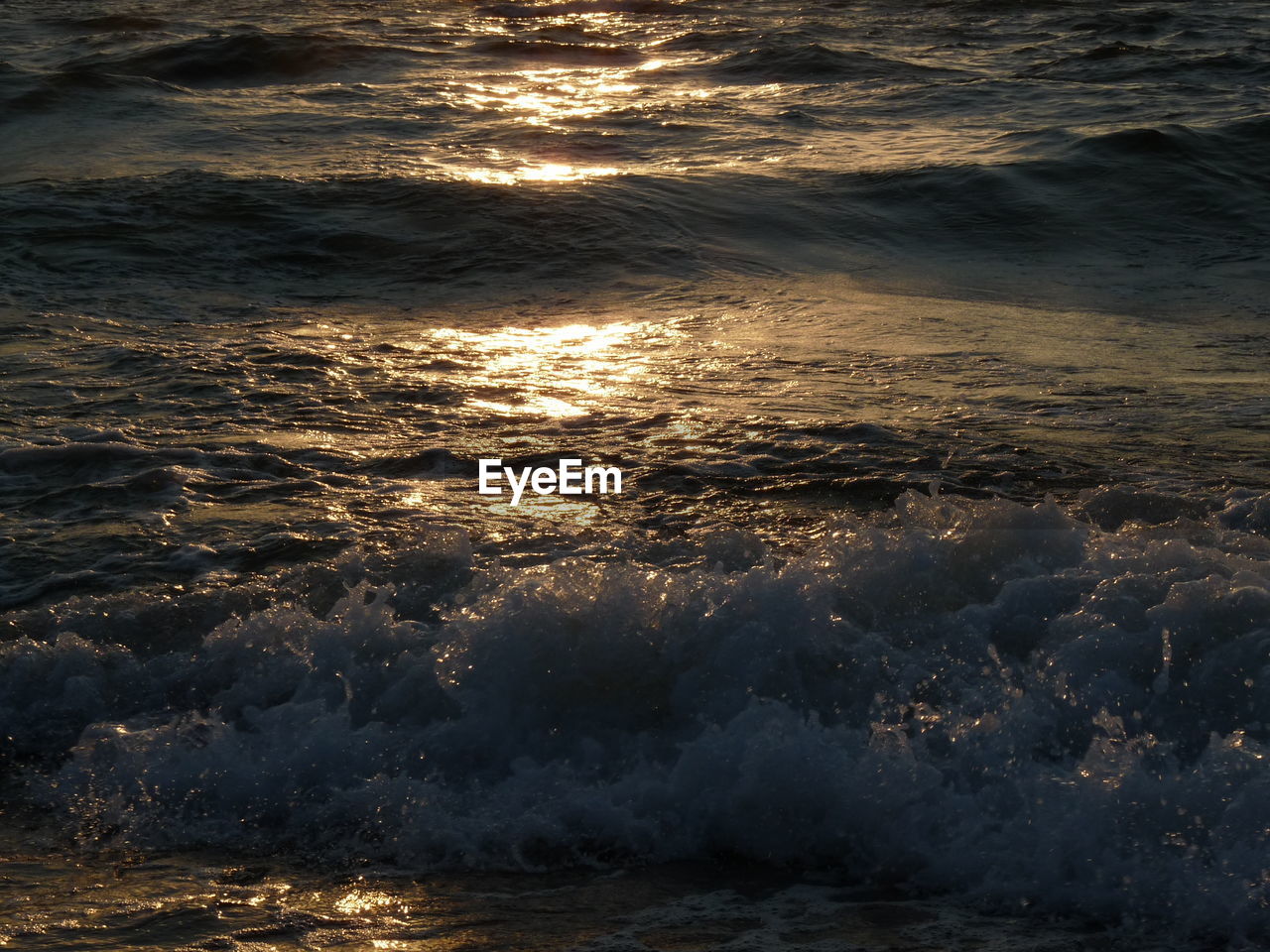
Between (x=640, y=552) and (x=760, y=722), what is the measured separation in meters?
1.18

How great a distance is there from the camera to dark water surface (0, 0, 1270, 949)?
133 inches

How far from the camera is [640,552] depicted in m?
4.85

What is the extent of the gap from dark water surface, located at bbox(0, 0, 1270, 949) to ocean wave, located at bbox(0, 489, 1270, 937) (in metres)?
0.01

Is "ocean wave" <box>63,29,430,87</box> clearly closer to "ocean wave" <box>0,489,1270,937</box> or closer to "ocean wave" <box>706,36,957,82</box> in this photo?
"ocean wave" <box>706,36,957,82</box>

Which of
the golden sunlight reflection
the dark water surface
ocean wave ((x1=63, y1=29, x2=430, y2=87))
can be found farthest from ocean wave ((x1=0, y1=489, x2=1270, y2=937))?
ocean wave ((x1=63, y1=29, x2=430, y2=87))

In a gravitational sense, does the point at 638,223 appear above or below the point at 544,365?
above

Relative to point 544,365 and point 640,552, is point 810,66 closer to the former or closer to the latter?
point 544,365

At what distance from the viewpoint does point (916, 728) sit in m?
3.74

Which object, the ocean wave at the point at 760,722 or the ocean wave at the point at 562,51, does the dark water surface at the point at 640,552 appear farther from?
the ocean wave at the point at 562,51

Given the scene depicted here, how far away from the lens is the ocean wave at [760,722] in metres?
3.41

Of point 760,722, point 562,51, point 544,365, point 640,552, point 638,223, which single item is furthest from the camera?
point 562,51

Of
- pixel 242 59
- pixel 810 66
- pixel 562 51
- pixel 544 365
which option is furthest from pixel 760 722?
pixel 562 51

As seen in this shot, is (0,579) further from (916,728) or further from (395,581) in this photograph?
(916,728)

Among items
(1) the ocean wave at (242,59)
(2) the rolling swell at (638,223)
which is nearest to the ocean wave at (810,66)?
(2) the rolling swell at (638,223)
